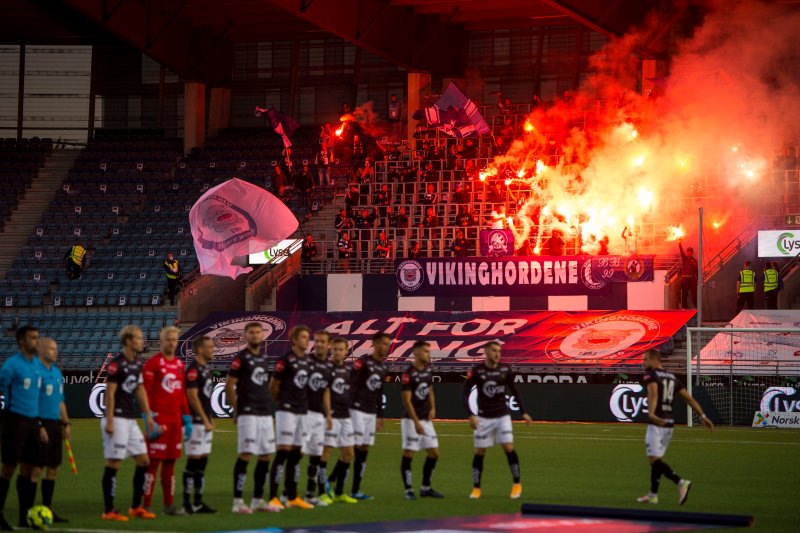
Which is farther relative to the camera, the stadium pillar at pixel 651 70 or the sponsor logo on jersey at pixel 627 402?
the stadium pillar at pixel 651 70

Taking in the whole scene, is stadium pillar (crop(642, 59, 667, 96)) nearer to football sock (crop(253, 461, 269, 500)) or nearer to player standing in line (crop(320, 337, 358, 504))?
player standing in line (crop(320, 337, 358, 504))

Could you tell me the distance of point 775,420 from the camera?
31.7 metres

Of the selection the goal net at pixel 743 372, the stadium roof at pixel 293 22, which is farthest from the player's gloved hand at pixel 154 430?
the stadium roof at pixel 293 22

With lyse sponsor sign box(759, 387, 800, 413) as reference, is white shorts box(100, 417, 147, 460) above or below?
above

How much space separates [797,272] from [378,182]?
14537mm

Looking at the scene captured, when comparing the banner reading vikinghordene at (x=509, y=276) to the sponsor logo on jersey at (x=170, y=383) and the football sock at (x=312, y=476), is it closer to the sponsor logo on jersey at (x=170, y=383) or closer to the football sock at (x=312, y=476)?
the football sock at (x=312, y=476)

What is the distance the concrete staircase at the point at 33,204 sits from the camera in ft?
156

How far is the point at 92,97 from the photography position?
176 ft

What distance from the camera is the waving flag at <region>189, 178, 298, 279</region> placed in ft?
108

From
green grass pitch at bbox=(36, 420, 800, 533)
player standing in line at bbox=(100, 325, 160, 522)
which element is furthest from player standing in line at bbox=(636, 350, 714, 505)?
player standing in line at bbox=(100, 325, 160, 522)

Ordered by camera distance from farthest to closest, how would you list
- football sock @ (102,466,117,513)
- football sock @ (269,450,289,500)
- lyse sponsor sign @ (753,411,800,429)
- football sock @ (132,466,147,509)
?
1. lyse sponsor sign @ (753,411,800,429)
2. football sock @ (269,450,289,500)
3. football sock @ (132,466,147,509)
4. football sock @ (102,466,117,513)

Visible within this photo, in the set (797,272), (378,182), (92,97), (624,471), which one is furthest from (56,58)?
(624,471)

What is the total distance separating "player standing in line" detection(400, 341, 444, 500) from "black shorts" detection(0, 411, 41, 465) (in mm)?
5120

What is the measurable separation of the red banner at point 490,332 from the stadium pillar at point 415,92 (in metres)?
10.4
